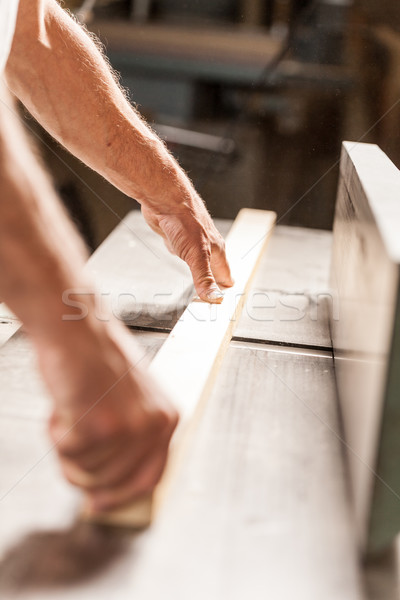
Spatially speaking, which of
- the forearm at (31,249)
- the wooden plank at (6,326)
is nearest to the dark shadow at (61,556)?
the forearm at (31,249)

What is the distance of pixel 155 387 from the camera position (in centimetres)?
61

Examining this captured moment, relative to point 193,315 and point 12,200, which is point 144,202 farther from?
point 12,200

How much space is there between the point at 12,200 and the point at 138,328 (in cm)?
58

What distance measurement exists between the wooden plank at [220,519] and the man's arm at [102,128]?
335mm

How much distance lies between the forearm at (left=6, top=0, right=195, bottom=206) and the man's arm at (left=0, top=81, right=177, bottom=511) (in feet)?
1.69

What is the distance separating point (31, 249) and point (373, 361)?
328mm

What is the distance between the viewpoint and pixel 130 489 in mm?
576

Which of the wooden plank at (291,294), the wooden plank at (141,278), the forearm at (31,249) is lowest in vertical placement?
the wooden plank at (291,294)

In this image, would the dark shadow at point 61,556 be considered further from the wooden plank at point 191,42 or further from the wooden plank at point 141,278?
the wooden plank at point 191,42

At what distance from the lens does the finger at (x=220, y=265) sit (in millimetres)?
1111

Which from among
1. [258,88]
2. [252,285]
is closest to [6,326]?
[252,285]

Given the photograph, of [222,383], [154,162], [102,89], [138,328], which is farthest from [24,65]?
[222,383]

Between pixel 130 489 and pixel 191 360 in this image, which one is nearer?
pixel 130 489

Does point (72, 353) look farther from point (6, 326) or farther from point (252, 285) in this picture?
point (252, 285)
